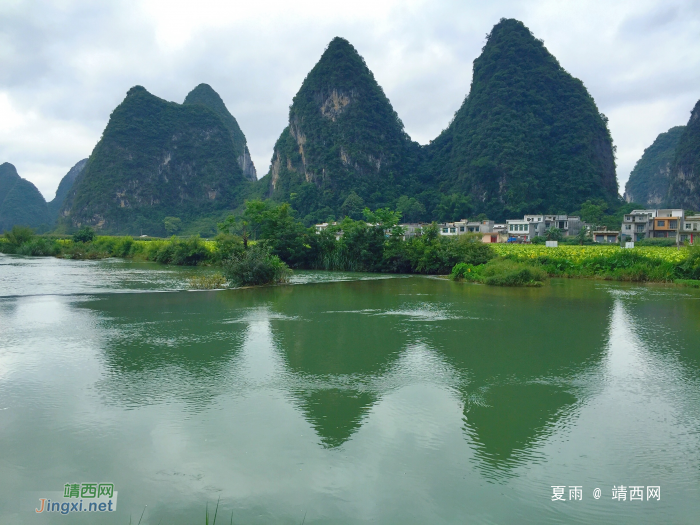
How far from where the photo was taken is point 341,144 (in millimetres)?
60969

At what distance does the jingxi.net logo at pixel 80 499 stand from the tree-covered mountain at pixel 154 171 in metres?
71.3

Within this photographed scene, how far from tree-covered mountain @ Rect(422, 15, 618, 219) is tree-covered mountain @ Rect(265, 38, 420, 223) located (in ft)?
18.6

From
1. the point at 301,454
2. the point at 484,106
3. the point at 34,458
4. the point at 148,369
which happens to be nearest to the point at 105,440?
the point at 34,458

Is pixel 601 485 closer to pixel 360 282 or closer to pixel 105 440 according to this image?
pixel 105 440

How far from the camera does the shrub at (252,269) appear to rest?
1505cm

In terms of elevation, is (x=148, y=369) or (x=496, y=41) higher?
(x=496, y=41)

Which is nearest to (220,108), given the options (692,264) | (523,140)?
(523,140)

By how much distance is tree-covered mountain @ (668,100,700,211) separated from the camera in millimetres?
57719

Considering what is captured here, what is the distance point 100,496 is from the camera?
3332 millimetres

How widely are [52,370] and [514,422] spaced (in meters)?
5.31

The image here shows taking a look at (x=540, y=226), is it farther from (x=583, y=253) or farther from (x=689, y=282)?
(x=689, y=282)

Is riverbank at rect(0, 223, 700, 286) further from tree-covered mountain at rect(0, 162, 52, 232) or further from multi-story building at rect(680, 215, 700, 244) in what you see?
tree-covered mountain at rect(0, 162, 52, 232)

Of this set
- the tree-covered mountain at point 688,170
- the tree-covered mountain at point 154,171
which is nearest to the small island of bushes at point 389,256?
the tree-covered mountain at point 688,170

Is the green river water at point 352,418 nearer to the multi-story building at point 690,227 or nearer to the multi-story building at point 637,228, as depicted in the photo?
the multi-story building at point 690,227
